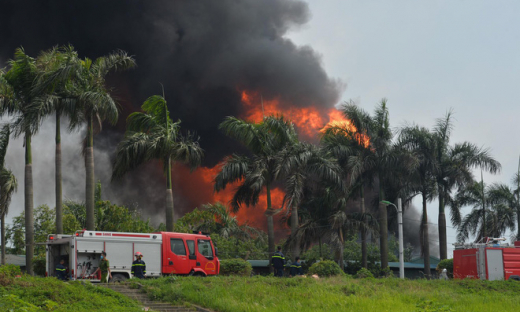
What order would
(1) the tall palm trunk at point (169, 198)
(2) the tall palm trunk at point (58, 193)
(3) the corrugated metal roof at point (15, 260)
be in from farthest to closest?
(3) the corrugated metal roof at point (15, 260), (1) the tall palm trunk at point (169, 198), (2) the tall palm trunk at point (58, 193)

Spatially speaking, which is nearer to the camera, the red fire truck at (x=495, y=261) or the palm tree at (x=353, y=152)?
the red fire truck at (x=495, y=261)

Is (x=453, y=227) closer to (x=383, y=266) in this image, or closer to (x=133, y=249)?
(x=383, y=266)

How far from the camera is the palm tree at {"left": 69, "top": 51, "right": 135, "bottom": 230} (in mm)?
33406

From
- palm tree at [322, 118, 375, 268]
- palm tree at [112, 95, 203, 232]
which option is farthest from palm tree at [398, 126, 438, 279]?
palm tree at [112, 95, 203, 232]

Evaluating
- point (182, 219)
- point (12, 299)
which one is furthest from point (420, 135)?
point (12, 299)

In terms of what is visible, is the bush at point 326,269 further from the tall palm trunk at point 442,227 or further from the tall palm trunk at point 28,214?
the tall palm trunk at point 442,227

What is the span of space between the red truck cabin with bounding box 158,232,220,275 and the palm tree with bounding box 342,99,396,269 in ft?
56.7

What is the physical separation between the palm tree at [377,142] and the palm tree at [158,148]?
531 inches

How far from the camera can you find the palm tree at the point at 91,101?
3341 centimetres

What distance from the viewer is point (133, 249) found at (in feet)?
90.0

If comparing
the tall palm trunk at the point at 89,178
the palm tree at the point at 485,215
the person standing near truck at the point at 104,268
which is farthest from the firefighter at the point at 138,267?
the palm tree at the point at 485,215

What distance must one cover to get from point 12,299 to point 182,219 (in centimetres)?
4185

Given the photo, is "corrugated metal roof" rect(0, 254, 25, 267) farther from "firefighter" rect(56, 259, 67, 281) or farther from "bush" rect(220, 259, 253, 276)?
"firefighter" rect(56, 259, 67, 281)

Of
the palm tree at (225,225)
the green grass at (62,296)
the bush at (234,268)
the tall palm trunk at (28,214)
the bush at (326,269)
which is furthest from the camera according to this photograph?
the palm tree at (225,225)
